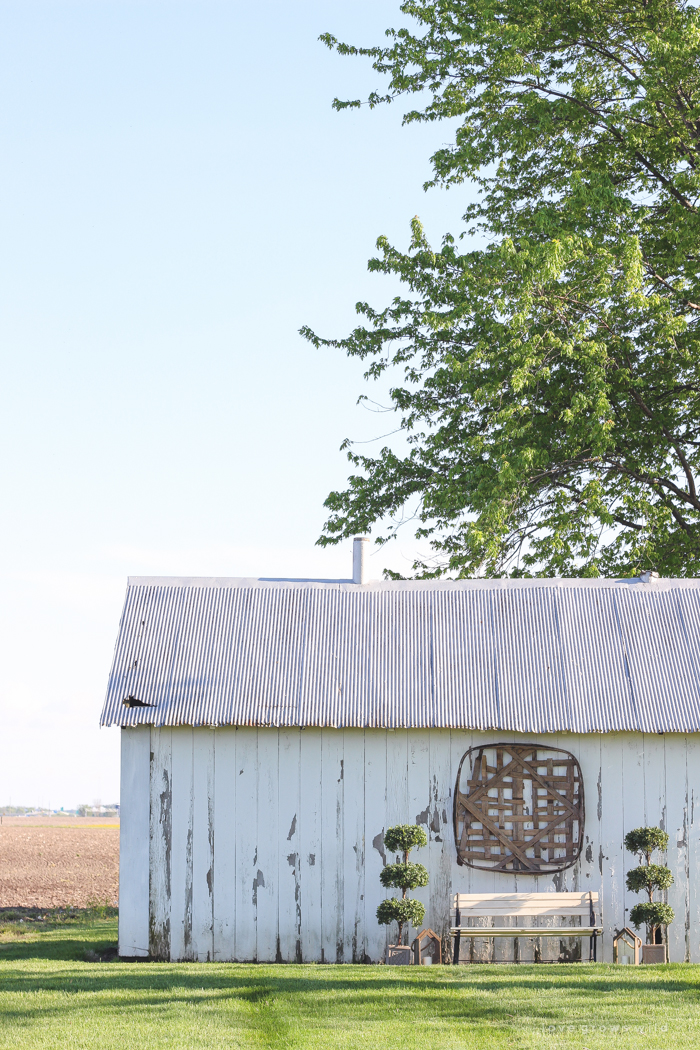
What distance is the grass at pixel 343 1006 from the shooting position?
→ 7270 mm

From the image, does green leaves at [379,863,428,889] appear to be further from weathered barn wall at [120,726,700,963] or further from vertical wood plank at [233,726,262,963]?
vertical wood plank at [233,726,262,963]

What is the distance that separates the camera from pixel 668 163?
21.1 metres

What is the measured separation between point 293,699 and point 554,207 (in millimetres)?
13289

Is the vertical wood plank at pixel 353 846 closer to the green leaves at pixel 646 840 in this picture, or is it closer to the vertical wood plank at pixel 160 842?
the vertical wood plank at pixel 160 842

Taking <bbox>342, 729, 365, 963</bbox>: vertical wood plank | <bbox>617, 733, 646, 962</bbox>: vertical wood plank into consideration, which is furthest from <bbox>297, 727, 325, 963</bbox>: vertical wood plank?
<bbox>617, 733, 646, 962</bbox>: vertical wood plank

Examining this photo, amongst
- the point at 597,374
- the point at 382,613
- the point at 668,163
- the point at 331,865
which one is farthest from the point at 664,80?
the point at 331,865

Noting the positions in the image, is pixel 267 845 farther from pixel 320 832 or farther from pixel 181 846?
pixel 181 846

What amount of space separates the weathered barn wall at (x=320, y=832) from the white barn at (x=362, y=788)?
15 mm

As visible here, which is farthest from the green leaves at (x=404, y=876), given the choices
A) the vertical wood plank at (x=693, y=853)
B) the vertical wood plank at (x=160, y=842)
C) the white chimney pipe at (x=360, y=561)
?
the white chimney pipe at (x=360, y=561)

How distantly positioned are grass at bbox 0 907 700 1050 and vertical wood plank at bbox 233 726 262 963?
54cm

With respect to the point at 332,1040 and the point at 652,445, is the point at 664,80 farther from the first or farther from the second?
the point at 332,1040

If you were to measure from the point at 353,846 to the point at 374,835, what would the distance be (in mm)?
253

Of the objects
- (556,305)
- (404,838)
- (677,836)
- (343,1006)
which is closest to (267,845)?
(404,838)

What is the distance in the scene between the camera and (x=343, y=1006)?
8344 millimetres
